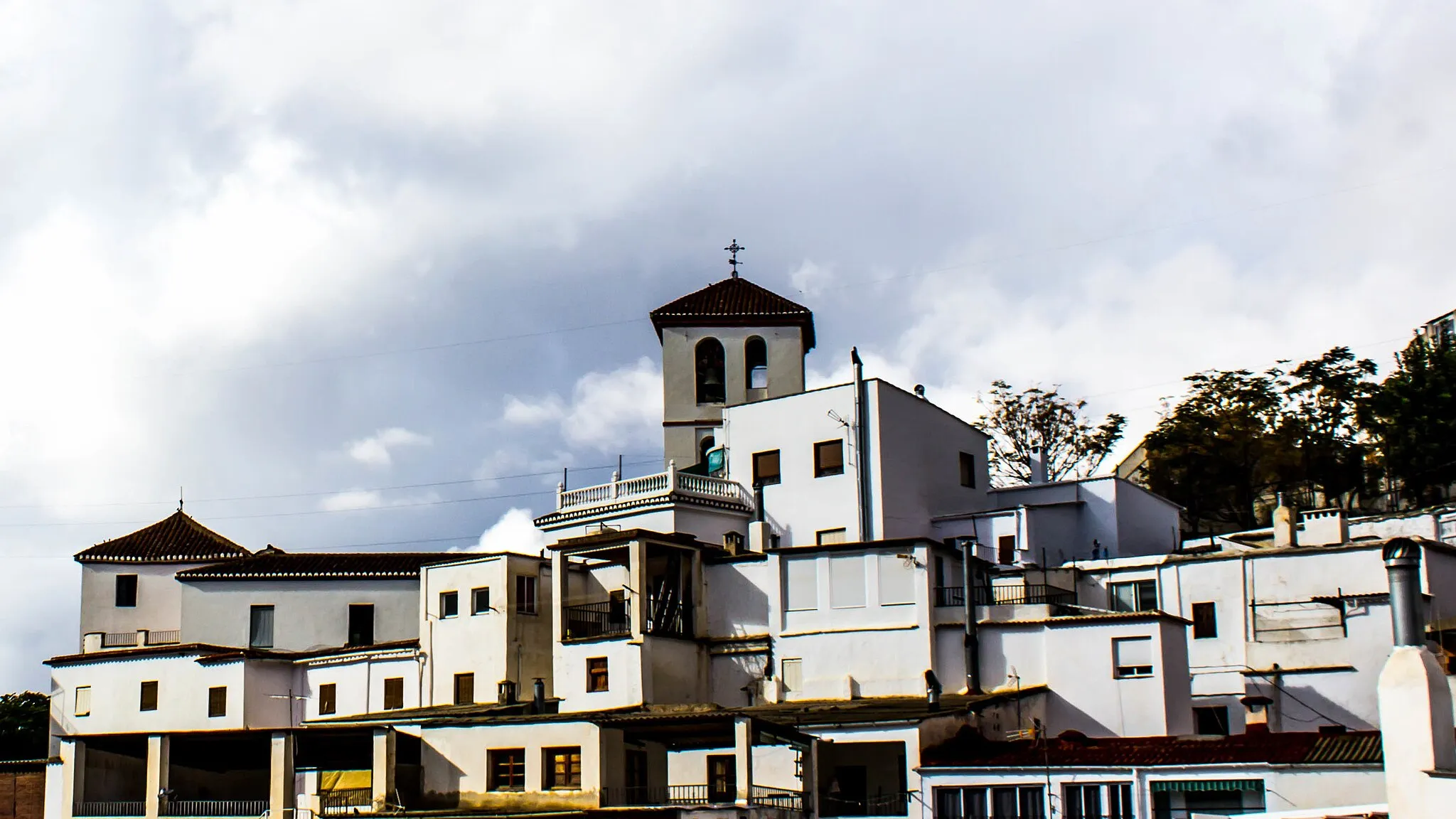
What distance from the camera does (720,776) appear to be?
4731cm

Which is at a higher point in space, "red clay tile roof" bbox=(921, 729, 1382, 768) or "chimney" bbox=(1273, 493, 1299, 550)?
"chimney" bbox=(1273, 493, 1299, 550)

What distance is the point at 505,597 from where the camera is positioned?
55.4 metres

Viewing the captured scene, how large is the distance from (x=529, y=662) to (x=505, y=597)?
2.27 metres

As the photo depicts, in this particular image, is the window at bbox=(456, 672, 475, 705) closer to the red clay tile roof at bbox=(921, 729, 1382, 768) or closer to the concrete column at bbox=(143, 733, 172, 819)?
the concrete column at bbox=(143, 733, 172, 819)

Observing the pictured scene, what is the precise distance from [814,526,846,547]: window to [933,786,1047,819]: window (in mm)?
16871

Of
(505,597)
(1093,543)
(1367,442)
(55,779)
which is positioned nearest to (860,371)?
(1093,543)

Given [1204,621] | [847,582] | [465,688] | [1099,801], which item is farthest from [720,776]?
[1204,621]

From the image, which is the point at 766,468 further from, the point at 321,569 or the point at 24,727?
the point at 24,727

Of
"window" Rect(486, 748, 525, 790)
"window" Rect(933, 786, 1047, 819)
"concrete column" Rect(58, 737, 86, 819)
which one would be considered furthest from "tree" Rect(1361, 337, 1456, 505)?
"concrete column" Rect(58, 737, 86, 819)

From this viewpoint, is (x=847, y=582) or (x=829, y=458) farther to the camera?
(x=829, y=458)

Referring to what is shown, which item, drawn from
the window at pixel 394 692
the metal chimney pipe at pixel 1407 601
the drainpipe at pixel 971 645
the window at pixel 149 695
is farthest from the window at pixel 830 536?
the metal chimney pipe at pixel 1407 601

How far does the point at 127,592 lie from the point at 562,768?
3363 cm

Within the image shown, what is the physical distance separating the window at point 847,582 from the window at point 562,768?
1002 centimetres

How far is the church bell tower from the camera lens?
69.1 meters
